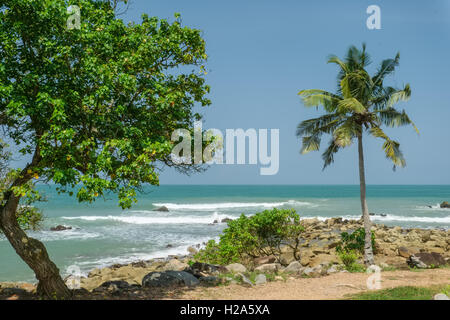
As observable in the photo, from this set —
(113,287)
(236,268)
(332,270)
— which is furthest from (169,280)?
(332,270)

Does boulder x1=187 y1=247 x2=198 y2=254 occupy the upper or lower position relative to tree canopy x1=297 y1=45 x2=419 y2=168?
lower

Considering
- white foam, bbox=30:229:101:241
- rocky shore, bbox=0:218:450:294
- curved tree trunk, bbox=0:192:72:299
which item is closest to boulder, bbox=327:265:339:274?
rocky shore, bbox=0:218:450:294

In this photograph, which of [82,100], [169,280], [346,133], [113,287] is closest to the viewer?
[82,100]

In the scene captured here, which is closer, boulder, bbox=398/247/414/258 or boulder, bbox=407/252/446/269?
boulder, bbox=407/252/446/269

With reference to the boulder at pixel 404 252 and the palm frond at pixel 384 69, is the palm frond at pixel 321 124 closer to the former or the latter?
the palm frond at pixel 384 69

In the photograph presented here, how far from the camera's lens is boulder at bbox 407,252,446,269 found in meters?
13.9

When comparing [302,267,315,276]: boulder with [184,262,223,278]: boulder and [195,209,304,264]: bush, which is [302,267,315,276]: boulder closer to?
[195,209,304,264]: bush

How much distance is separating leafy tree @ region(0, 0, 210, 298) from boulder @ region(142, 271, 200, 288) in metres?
2.66

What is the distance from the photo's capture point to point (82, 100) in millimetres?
7586

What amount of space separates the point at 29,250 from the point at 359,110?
11.4 metres

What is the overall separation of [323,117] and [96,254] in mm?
16988

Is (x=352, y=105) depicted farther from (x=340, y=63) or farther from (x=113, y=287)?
(x=113, y=287)

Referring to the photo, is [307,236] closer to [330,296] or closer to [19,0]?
[330,296]
